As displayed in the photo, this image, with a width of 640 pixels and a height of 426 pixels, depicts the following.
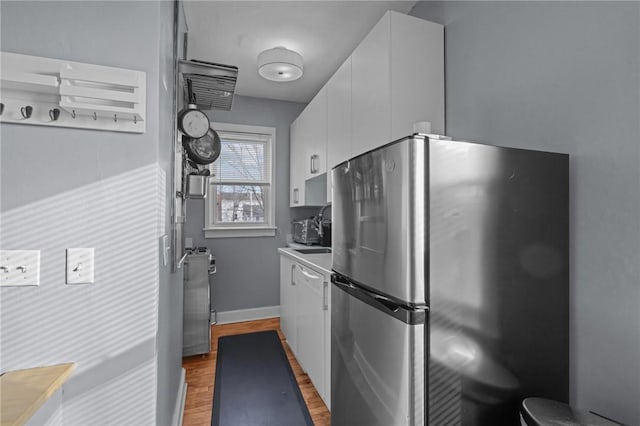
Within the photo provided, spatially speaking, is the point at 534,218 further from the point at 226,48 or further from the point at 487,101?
the point at 226,48

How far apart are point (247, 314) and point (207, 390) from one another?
58.2 inches

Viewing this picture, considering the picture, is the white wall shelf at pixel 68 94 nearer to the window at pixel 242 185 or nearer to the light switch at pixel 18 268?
the light switch at pixel 18 268

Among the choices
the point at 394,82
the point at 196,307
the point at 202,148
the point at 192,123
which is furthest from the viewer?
the point at 196,307

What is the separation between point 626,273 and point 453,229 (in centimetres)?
61

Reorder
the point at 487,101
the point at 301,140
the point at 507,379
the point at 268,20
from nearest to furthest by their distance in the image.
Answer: the point at 507,379 → the point at 487,101 → the point at 268,20 → the point at 301,140

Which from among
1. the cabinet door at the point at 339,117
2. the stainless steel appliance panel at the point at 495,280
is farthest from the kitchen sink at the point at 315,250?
the stainless steel appliance panel at the point at 495,280

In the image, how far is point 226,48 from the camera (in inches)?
106

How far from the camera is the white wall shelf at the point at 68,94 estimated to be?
3.10ft

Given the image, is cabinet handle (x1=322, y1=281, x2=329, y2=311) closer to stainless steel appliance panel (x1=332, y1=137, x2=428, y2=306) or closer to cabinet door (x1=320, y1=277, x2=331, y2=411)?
cabinet door (x1=320, y1=277, x2=331, y2=411)

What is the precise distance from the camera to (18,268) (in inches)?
38.1

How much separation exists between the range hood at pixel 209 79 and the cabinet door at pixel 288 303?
1.45 m

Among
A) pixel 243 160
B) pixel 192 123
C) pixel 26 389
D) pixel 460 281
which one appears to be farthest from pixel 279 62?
pixel 26 389

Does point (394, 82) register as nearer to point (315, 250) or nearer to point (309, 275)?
point (309, 275)

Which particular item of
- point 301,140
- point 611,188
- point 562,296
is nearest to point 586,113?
point 611,188
